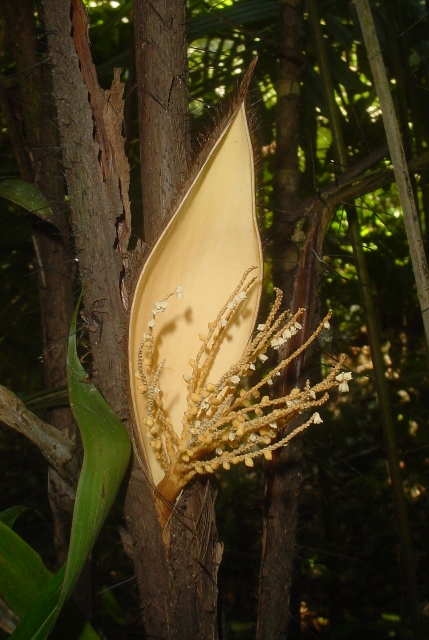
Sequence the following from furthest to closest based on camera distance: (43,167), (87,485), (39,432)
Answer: (43,167)
(39,432)
(87,485)

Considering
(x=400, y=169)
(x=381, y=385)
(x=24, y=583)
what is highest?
(x=400, y=169)

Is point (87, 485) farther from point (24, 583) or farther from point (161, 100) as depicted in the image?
point (161, 100)

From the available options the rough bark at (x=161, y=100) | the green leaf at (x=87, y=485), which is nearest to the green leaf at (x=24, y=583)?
the green leaf at (x=87, y=485)

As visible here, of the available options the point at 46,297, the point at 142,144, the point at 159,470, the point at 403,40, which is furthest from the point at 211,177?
→ the point at 403,40

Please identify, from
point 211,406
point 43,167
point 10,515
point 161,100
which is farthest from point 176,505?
point 43,167

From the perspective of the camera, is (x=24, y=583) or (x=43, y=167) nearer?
(x=24, y=583)

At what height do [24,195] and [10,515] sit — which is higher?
[24,195]

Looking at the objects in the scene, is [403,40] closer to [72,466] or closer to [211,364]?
[211,364]
